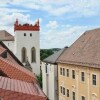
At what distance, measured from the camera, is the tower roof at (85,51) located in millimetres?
33944

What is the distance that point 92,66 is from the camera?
32.1 m

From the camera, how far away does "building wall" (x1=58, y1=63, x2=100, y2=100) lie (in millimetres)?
32000

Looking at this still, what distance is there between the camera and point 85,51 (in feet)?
126

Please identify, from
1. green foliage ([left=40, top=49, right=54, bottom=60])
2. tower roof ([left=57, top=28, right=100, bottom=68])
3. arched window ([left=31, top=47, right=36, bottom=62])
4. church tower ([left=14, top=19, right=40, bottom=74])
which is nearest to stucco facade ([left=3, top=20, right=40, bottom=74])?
church tower ([left=14, top=19, right=40, bottom=74])

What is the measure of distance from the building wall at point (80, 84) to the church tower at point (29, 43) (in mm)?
34290

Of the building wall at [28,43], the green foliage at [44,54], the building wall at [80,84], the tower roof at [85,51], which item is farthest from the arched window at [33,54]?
the building wall at [80,84]

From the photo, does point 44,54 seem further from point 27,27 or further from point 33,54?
point 27,27

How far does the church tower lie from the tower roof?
33.6m

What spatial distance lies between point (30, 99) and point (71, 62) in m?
35.3

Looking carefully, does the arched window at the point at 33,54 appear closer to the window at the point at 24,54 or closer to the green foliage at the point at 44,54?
the window at the point at 24,54

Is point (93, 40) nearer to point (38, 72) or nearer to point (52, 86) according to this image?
point (52, 86)

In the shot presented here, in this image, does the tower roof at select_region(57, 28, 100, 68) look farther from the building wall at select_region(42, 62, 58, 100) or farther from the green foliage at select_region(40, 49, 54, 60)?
the green foliage at select_region(40, 49, 54, 60)

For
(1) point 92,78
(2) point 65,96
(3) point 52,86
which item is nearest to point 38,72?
(3) point 52,86

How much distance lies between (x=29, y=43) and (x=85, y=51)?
43.2m
